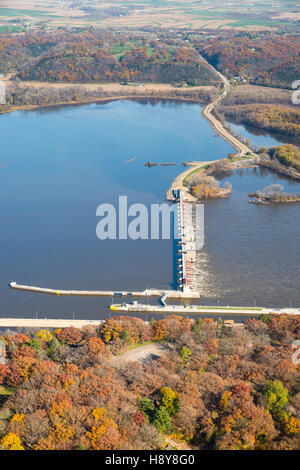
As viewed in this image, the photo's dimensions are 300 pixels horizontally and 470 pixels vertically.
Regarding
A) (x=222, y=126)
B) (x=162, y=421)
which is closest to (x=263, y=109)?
(x=222, y=126)

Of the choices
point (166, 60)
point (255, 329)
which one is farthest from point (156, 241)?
point (166, 60)

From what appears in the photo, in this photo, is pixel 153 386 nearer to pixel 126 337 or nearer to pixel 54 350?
pixel 126 337

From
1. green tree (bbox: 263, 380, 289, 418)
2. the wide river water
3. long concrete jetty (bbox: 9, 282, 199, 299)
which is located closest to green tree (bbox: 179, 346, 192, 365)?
green tree (bbox: 263, 380, 289, 418)

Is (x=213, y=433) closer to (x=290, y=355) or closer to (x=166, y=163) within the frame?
(x=290, y=355)

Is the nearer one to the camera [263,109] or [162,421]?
[162,421]

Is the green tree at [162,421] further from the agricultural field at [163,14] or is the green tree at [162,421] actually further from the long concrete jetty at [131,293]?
the agricultural field at [163,14]

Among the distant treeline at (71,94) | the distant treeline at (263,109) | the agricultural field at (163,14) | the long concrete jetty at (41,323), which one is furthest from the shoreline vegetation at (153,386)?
the agricultural field at (163,14)

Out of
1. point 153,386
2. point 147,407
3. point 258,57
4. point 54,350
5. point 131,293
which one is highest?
point 258,57
